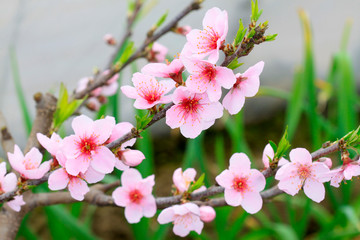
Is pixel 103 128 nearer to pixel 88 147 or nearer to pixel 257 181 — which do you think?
pixel 88 147

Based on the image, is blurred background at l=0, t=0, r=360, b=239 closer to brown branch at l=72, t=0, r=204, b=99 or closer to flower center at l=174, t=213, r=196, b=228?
brown branch at l=72, t=0, r=204, b=99

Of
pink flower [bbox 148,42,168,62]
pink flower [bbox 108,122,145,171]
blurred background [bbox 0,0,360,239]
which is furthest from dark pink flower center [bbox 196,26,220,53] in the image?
blurred background [bbox 0,0,360,239]

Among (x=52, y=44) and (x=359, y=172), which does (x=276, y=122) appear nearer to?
(x=52, y=44)

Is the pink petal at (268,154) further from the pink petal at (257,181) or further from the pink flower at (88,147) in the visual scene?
the pink flower at (88,147)

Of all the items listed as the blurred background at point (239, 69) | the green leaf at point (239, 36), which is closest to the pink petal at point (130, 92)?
the green leaf at point (239, 36)

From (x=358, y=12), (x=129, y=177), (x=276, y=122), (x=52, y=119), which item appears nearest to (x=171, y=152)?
(x=276, y=122)

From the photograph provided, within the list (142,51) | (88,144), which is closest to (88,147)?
(88,144)
